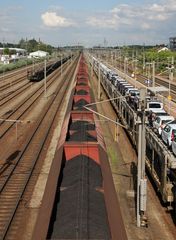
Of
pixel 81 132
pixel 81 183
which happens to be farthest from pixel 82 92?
pixel 81 183

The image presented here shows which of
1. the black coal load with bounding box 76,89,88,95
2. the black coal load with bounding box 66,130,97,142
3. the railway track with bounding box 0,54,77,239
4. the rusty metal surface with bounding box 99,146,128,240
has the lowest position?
the railway track with bounding box 0,54,77,239

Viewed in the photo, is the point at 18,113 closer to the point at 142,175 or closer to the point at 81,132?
the point at 81,132

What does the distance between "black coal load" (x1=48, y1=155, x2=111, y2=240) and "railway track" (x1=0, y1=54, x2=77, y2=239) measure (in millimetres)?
3625

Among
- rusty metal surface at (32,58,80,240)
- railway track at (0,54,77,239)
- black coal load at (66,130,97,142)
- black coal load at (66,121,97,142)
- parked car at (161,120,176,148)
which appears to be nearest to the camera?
rusty metal surface at (32,58,80,240)

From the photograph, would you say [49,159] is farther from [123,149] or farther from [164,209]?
[164,209]

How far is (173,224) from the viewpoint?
15344mm

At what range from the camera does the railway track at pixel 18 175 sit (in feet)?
50.1

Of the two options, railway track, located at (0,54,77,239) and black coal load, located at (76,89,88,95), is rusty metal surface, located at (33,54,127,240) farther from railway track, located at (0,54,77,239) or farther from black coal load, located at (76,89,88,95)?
black coal load, located at (76,89,88,95)

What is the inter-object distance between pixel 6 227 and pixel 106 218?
6.38 m

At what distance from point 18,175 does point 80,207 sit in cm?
1208

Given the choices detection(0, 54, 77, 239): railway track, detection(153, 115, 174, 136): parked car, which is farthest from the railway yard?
detection(153, 115, 174, 136): parked car

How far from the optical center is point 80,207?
9.59 meters

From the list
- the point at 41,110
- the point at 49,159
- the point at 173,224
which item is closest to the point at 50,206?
the point at 173,224

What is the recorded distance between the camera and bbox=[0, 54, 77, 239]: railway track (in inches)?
602
